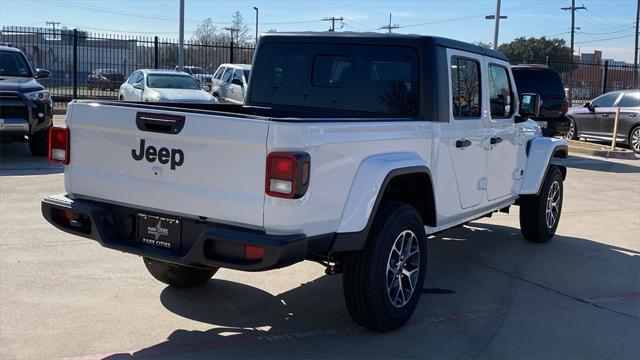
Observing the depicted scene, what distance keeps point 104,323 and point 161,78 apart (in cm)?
1436

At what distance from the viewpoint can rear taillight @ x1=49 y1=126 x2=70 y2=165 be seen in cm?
438

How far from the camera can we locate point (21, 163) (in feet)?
37.4

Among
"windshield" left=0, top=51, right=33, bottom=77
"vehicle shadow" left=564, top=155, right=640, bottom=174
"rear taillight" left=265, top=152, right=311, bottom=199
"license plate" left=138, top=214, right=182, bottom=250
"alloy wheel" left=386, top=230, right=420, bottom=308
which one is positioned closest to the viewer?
"rear taillight" left=265, top=152, right=311, bottom=199

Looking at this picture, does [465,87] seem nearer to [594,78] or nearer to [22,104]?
[22,104]

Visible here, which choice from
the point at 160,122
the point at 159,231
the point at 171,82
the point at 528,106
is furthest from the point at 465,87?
the point at 171,82

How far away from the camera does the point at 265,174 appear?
361 centimetres

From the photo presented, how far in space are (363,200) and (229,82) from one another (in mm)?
16269

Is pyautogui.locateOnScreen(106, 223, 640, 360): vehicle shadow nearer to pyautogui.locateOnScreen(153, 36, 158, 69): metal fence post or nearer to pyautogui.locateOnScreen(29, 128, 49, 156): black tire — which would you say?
pyautogui.locateOnScreen(29, 128, 49, 156): black tire

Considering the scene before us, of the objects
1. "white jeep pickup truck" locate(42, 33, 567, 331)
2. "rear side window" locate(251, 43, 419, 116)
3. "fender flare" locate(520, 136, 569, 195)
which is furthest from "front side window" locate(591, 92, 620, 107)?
"rear side window" locate(251, 43, 419, 116)

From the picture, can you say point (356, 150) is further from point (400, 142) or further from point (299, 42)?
point (299, 42)

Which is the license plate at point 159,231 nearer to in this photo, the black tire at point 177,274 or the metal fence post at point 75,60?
the black tire at point 177,274

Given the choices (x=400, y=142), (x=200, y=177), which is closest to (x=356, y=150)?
(x=400, y=142)

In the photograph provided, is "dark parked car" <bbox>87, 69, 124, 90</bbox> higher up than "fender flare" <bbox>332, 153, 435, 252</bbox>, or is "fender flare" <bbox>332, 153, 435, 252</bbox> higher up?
"dark parked car" <bbox>87, 69, 124, 90</bbox>

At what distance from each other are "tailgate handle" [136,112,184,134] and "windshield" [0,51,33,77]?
9.38m
